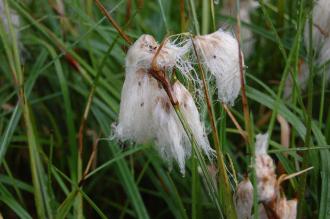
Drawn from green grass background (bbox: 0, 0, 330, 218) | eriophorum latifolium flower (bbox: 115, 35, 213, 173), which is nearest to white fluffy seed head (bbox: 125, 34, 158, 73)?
eriophorum latifolium flower (bbox: 115, 35, 213, 173)

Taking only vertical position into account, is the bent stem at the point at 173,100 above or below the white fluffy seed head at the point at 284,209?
above

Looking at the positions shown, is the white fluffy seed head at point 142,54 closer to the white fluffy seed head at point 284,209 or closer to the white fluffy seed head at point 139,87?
the white fluffy seed head at point 139,87

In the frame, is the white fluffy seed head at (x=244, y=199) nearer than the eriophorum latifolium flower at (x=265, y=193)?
No

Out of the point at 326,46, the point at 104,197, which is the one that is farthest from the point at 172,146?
the point at 104,197

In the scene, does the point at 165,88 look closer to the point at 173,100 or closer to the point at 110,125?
the point at 173,100

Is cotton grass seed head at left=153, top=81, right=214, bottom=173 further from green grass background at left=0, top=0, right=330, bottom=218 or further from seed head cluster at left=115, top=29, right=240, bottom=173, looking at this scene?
green grass background at left=0, top=0, right=330, bottom=218

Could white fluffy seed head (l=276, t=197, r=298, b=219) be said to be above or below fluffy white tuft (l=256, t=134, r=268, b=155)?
below

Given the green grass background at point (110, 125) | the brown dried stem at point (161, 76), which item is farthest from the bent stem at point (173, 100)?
the green grass background at point (110, 125)
